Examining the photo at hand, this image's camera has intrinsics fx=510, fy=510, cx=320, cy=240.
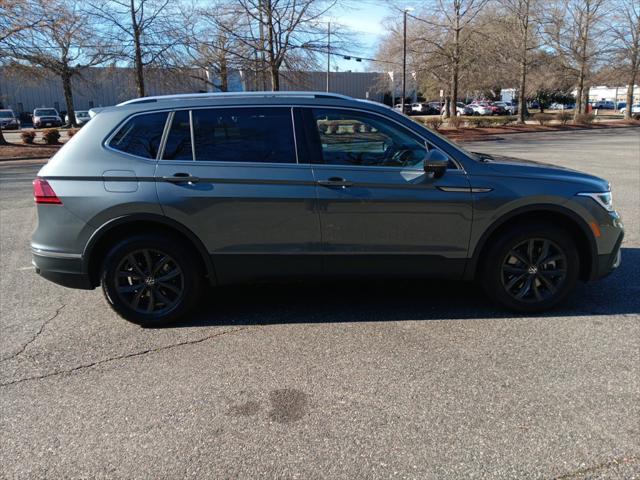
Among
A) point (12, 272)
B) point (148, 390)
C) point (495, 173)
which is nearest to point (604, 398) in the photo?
point (495, 173)

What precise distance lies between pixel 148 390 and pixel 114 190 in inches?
62.9

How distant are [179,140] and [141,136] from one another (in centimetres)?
31

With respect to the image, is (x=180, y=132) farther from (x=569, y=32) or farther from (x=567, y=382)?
(x=569, y=32)

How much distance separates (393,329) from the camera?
13.3 ft

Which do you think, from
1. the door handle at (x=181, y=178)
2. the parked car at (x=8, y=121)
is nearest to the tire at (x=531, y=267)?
the door handle at (x=181, y=178)

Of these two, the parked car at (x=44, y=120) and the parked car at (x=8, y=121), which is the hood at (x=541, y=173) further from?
the parked car at (x=8, y=121)

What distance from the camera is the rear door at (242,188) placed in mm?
3949

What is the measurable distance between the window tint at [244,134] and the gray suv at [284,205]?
0.04 ft

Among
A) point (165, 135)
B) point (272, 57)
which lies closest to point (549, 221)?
point (165, 135)

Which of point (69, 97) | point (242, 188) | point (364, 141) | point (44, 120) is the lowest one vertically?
point (242, 188)

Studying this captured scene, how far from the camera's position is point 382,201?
13.1ft

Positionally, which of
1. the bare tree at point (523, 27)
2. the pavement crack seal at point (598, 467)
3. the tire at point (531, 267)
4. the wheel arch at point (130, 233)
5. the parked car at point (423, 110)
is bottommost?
the pavement crack seal at point (598, 467)

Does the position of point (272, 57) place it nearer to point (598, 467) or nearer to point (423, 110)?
point (598, 467)

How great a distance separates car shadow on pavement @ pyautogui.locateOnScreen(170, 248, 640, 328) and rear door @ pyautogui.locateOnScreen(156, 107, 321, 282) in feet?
1.60
